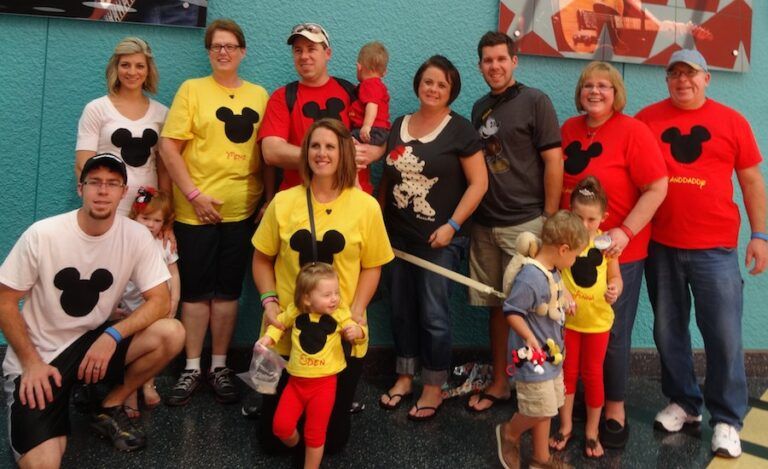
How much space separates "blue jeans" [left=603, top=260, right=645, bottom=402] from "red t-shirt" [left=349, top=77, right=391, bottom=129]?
47.9 inches

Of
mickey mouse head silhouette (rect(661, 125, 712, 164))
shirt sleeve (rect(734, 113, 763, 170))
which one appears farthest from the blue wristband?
→ shirt sleeve (rect(734, 113, 763, 170))

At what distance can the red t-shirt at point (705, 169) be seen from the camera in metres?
2.23

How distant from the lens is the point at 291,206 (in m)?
2.02

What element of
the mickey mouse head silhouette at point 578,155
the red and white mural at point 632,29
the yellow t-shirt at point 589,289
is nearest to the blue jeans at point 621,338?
the yellow t-shirt at point 589,289

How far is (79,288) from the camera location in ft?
6.45

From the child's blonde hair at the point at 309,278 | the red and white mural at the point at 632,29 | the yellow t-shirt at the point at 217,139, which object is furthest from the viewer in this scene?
the red and white mural at the point at 632,29

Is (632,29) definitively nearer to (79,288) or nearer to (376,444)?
(376,444)

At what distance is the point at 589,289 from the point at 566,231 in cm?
34

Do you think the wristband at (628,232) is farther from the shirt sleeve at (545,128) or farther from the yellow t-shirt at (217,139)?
the yellow t-shirt at (217,139)

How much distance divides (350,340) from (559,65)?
2.04 m

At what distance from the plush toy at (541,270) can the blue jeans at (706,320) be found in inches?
29.2

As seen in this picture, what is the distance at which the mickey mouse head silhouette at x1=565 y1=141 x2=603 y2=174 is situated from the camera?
2236 mm

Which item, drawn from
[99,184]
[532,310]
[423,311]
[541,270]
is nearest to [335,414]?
[423,311]

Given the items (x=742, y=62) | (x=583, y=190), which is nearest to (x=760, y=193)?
(x=583, y=190)
